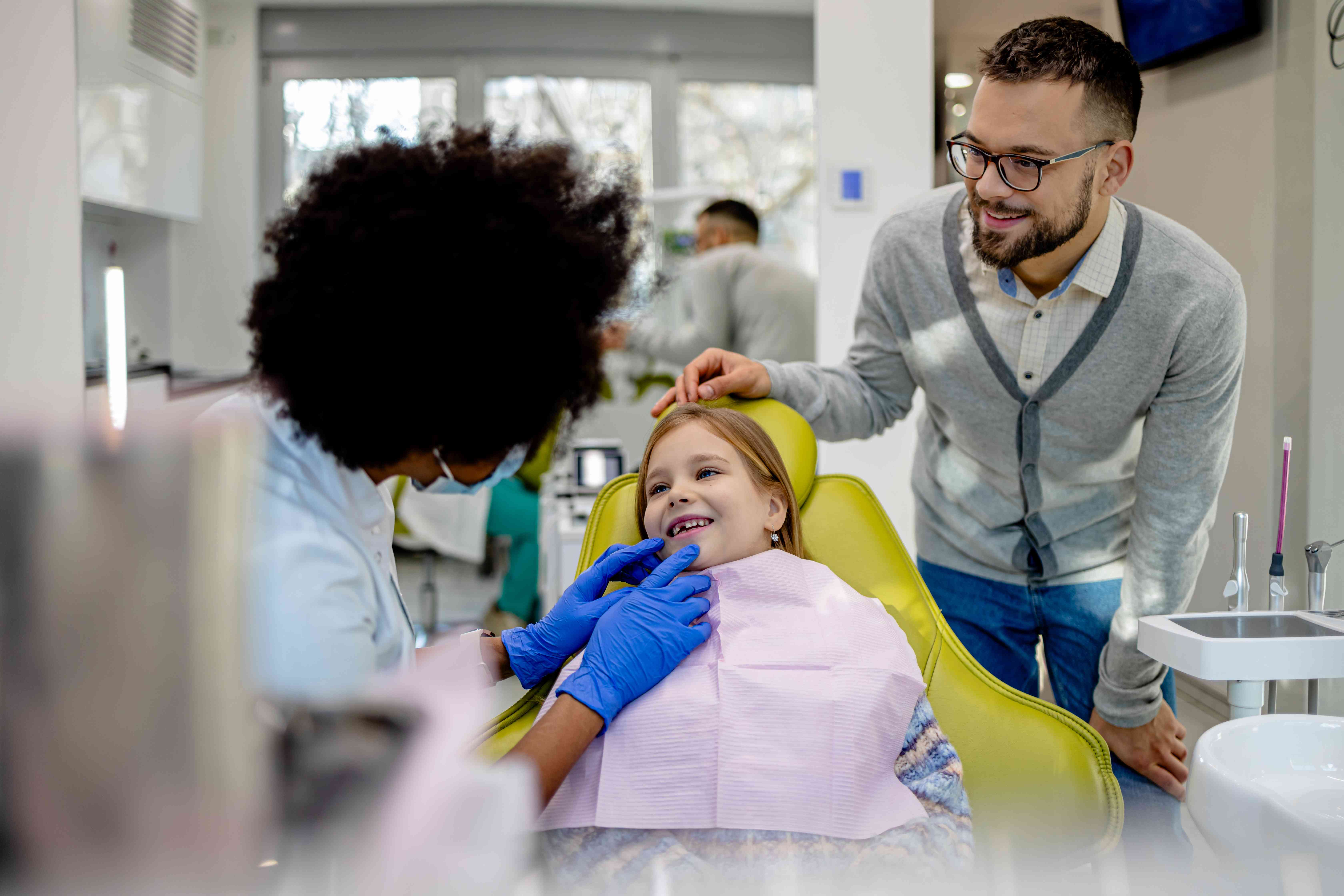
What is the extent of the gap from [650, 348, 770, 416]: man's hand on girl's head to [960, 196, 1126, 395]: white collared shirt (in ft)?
1.15

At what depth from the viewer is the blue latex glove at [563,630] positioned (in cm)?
109

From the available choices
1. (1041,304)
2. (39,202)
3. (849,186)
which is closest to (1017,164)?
(1041,304)

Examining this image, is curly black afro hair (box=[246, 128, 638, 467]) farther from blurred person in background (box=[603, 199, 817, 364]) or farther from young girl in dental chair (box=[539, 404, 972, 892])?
blurred person in background (box=[603, 199, 817, 364])

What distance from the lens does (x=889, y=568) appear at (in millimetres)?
1310

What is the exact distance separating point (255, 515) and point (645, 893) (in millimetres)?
375

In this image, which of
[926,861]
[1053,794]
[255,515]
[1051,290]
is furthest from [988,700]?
[255,515]

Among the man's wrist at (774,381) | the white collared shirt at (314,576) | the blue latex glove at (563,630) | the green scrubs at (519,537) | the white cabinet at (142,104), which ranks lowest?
the green scrubs at (519,537)

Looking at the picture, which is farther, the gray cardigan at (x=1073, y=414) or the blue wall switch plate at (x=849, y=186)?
the blue wall switch plate at (x=849, y=186)

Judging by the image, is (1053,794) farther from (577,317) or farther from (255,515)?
(255,515)

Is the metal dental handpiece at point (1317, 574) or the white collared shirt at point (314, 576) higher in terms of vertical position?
the white collared shirt at point (314, 576)

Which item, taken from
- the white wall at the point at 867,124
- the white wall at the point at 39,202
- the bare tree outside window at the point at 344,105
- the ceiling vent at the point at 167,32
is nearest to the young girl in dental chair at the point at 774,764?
the white wall at the point at 867,124

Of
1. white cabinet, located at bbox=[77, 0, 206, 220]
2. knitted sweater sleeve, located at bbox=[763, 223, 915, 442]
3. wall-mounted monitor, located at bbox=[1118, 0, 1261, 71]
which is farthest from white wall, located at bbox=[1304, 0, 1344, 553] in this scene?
white cabinet, located at bbox=[77, 0, 206, 220]

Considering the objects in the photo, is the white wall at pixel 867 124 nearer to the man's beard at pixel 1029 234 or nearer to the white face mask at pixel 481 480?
the man's beard at pixel 1029 234

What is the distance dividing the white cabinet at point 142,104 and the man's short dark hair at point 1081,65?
2294 mm
